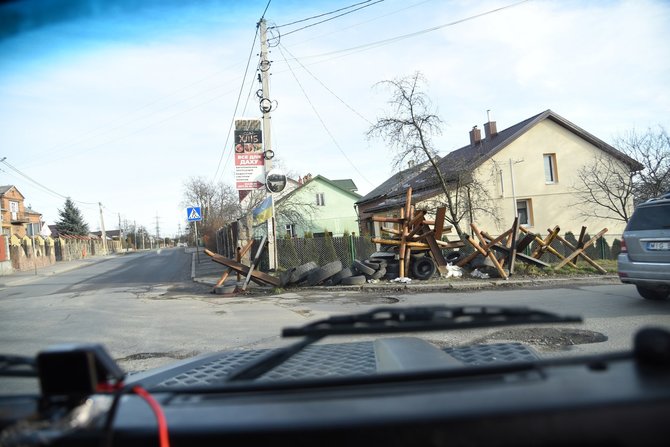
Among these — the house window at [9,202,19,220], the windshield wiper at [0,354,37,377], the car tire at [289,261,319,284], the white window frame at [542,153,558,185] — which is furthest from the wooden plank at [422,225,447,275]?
the house window at [9,202,19,220]

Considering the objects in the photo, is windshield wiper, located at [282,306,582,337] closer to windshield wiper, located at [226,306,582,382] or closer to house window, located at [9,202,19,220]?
windshield wiper, located at [226,306,582,382]

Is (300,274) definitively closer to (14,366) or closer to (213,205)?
(14,366)

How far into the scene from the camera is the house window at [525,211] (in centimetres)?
2669

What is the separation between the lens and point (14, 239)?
2978 cm

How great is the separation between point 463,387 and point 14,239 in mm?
36041

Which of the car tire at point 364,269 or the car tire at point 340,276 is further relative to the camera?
the car tire at point 364,269

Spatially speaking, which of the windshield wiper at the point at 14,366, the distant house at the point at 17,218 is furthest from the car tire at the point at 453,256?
the distant house at the point at 17,218

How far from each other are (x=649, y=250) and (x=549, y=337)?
3542mm

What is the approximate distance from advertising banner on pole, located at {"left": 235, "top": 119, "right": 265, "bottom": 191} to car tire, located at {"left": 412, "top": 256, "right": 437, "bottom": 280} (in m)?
6.30

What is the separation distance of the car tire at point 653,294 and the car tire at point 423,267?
6054mm

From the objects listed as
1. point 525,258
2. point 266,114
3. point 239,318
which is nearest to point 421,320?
point 239,318

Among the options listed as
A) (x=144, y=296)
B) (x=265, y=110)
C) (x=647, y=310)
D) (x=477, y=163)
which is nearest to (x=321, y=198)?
(x=477, y=163)

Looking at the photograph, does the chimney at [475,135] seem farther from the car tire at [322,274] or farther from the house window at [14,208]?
the house window at [14,208]

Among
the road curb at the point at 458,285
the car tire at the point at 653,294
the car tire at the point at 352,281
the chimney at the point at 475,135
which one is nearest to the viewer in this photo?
the car tire at the point at 653,294
